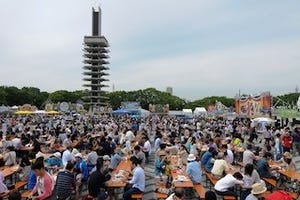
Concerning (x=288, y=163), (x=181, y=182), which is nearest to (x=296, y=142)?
(x=288, y=163)

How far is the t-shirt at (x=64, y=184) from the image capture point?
9.26 metres

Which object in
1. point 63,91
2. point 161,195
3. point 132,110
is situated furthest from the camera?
point 63,91

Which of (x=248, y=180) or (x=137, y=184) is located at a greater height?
(x=248, y=180)

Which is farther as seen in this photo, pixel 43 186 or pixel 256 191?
pixel 43 186

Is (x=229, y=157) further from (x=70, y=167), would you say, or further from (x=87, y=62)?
(x=87, y=62)

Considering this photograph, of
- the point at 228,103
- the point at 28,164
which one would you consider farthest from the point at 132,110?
the point at 228,103

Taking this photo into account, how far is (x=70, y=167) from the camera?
31.9ft

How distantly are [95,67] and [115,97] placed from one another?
1236 cm

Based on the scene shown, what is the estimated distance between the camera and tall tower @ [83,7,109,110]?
13512 cm

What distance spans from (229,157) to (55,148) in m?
7.54

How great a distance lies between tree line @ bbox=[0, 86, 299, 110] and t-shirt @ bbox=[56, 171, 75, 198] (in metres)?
110

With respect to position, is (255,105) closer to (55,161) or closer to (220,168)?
(220,168)

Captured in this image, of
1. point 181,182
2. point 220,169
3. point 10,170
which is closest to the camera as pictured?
point 181,182

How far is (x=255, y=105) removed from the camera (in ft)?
141
